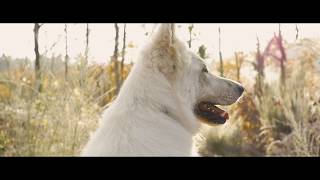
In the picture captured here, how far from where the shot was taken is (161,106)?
3.12m

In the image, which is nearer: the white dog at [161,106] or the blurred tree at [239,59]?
the white dog at [161,106]

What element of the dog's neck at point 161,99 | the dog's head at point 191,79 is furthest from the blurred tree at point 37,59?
the dog's neck at point 161,99

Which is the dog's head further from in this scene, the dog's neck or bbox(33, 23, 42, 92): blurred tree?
bbox(33, 23, 42, 92): blurred tree

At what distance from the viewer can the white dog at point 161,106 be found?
2912 millimetres

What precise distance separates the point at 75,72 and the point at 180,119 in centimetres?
259

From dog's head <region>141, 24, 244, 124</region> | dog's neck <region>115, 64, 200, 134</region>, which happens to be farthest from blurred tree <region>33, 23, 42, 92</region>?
dog's neck <region>115, 64, 200, 134</region>

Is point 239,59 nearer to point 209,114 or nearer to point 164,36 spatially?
point 209,114

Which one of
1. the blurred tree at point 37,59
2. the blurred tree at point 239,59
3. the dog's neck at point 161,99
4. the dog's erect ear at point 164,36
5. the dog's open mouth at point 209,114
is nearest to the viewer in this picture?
the dog's neck at point 161,99

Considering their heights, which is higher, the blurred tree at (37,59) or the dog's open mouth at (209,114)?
the blurred tree at (37,59)

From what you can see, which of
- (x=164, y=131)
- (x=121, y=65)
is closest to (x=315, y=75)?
(x=121, y=65)

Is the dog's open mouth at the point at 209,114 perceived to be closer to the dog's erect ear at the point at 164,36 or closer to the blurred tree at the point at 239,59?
the dog's erect ear at the point at 164,36

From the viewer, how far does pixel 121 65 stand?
27.4ft

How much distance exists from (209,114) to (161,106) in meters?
0.55

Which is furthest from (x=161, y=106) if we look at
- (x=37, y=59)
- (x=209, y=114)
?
(x=37, y=59)
